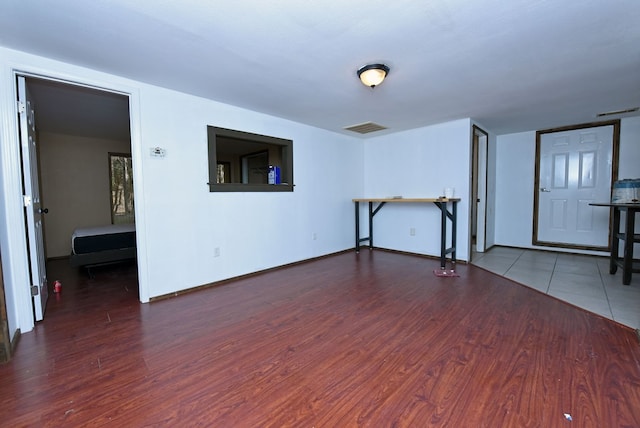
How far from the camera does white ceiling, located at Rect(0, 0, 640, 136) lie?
5.30 feet

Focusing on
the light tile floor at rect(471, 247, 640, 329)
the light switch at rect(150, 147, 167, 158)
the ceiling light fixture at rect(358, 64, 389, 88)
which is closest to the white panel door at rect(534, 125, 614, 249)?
the light tile floor at rect(471, 247, 640, 329)

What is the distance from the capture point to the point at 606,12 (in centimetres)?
166

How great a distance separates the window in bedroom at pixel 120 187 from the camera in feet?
17.7

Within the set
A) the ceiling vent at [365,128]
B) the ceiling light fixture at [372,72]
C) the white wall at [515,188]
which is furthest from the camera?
the white wall at [515,188]

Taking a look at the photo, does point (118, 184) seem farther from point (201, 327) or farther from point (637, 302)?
point (637, 302)

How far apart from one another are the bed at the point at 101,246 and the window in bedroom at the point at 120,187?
A: 5.47ft

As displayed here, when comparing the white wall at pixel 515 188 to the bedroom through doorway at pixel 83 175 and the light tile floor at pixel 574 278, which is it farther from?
the bedroom through doorway at pixel 83 175

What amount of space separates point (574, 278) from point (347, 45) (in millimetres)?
3656

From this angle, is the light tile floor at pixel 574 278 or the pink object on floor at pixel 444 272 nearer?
the light tile floor at pixel 574 278

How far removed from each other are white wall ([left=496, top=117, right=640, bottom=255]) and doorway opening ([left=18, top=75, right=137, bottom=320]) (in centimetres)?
611

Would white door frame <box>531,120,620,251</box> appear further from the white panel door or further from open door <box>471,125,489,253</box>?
open door <box>471,125,489,253</box>

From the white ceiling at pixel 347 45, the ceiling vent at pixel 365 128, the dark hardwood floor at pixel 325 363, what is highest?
the ceiling vent at pixel 365 128

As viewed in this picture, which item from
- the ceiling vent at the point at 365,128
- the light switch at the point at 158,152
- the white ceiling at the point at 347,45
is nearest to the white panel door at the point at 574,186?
the white ceiling at the point at 347,45

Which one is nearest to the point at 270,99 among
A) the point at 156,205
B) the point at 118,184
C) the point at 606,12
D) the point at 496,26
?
the point at 156,205
